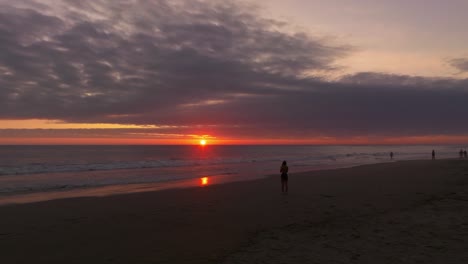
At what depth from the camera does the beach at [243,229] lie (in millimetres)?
8672

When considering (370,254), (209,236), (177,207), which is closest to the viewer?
(370,254)

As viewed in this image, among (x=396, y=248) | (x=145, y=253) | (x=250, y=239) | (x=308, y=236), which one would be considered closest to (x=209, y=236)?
(x=250, y=239)

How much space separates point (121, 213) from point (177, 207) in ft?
8.33

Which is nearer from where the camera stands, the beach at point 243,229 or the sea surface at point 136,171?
the beach at point 243,229

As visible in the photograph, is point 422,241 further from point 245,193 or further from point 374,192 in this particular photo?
point 245,193

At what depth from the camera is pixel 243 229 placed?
1170 cm

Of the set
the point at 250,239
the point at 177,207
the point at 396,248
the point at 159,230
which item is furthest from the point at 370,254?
the point at 177,207

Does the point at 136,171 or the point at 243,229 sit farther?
the point at 136,171

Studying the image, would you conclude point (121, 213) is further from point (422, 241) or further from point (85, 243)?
point (422, 241)

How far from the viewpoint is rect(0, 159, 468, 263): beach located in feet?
28.5

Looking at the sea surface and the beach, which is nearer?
the beach

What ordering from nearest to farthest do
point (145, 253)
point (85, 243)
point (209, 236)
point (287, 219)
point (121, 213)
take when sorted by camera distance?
point (145, 253), point (85, 243), point (209, 236), point (287, 219), point (121, 213)

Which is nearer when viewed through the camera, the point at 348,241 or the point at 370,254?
the point at 370,254

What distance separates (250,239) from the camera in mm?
10250
